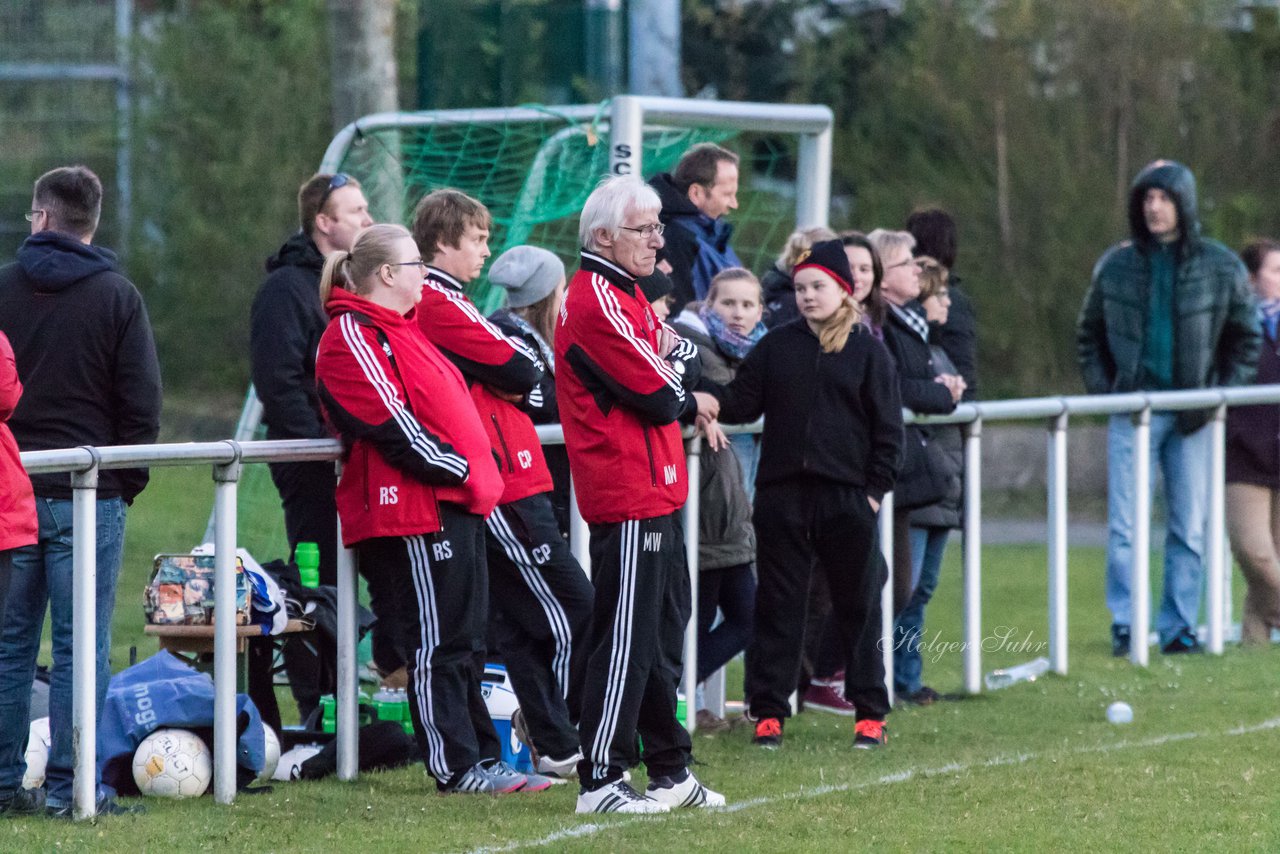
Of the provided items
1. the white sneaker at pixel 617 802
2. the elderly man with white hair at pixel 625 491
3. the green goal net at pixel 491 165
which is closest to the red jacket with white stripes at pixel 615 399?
the elderly man with white hair at pixel 625 491

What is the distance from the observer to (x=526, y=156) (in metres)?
11.5

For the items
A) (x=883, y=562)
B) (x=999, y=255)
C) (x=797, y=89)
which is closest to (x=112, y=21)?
(x=797, y=89)

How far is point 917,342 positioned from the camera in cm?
859

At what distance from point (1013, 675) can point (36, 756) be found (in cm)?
441

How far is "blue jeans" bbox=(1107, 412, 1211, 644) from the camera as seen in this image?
10.0 meters

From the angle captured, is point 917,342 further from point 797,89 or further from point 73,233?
point 797,89

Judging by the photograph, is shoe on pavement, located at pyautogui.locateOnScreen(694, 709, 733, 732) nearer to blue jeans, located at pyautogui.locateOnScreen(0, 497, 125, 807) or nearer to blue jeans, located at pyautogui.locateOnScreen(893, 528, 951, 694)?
blue jeans, located at pyautogui.locateOnScreen(893, 528, 951, 694)

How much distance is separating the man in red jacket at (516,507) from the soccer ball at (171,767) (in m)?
1.04

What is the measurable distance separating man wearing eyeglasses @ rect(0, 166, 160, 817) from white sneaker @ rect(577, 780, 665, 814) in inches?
55.2

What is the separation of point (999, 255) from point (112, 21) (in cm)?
788

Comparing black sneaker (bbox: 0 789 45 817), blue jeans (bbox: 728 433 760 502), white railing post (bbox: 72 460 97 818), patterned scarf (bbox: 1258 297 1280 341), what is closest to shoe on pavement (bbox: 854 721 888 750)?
blue jeans (bbox: 728 433 760 502)

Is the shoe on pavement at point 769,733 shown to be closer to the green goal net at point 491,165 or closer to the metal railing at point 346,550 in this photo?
the metal railing at point 346,550

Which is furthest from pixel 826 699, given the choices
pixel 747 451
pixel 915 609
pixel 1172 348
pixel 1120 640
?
pixel 1172 348

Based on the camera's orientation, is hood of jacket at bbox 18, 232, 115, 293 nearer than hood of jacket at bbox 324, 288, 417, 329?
Yes
